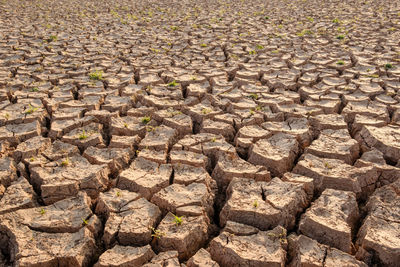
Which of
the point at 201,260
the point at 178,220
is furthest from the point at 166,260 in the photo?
the point at 178,220

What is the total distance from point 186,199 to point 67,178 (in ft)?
2.97

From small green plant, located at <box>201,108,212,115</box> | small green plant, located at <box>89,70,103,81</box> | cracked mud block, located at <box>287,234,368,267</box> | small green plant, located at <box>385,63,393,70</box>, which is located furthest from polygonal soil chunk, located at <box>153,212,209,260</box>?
small green plant, located at <box>385,63,393,70</box>

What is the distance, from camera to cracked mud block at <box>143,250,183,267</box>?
188cm

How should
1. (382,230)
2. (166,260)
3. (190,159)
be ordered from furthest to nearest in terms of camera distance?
(190,159), (382,230), (166,260)

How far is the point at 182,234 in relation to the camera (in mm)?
2051

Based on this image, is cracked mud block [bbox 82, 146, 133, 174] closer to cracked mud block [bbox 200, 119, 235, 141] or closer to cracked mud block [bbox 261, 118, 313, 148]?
cracked mud block [bbox 200, 119, 235, 141]

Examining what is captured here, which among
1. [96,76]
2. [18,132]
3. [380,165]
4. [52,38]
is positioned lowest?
[380,165]

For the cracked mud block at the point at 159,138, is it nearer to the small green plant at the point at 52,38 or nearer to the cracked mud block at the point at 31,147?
the cracked mud block at the point at 31,147

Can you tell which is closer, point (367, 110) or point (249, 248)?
point (249, 248)

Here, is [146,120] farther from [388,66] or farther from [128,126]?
[388,66]

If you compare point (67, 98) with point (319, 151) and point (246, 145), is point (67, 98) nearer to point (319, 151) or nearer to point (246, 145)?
point (246, 145)

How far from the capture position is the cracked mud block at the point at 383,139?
277 centimetres

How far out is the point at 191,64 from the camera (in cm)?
500

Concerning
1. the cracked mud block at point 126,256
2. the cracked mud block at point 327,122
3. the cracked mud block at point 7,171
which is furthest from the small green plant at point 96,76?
the cracked mud block at point 126,256
